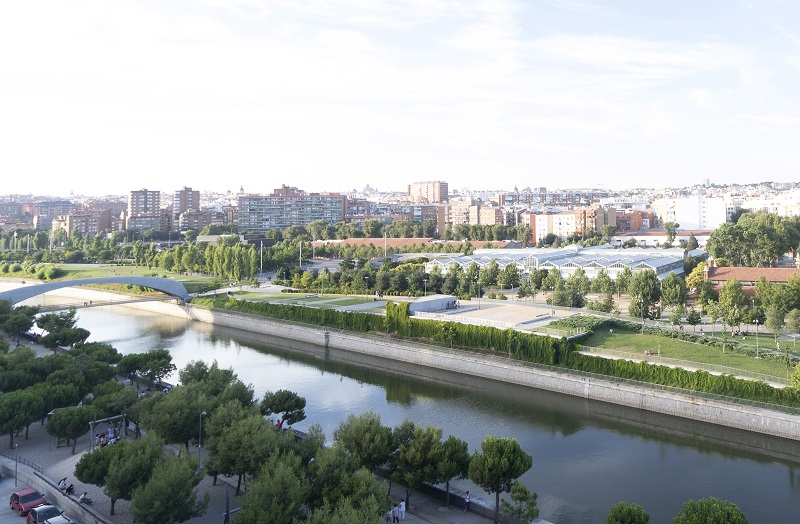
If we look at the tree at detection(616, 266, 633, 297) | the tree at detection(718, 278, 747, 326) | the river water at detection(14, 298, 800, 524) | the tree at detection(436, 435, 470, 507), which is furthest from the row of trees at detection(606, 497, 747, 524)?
the tree at detection(616, 266, 633, 297)

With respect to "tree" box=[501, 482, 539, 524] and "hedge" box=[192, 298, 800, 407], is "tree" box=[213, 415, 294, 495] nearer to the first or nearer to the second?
"tree" box=[501, 482, 539, 524]

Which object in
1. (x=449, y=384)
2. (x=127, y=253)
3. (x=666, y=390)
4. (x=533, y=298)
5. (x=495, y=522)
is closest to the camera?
(x=495, y=522)

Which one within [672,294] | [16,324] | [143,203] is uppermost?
[143,203]

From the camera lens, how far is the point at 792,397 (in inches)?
527

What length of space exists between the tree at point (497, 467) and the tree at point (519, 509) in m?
0.23

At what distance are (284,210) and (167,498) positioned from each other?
6808cm

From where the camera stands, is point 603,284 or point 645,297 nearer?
point 645,297

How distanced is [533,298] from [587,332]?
9.52 m

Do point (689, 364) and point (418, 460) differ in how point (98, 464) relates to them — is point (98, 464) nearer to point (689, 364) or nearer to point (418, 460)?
point (418, 460)

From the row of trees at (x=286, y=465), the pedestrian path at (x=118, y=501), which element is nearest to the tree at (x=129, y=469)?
the row of trees at (x=286, y=465)

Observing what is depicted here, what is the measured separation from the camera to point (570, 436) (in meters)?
14.1

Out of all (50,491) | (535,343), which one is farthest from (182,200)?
Answer: (50,491)

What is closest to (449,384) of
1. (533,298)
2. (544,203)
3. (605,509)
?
(605,509)

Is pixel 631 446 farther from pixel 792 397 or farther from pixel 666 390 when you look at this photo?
pixel 792 397
